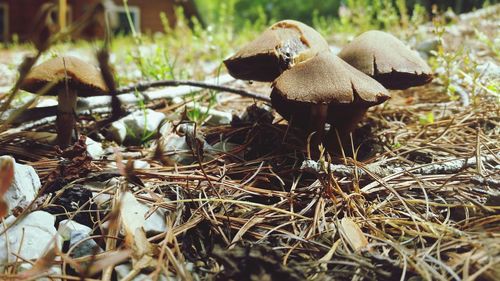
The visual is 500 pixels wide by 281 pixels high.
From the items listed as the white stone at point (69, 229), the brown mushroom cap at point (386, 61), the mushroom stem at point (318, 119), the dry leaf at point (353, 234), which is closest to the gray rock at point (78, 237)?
the white stone at point (69, 229)

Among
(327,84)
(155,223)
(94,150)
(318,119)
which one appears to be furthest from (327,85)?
(94,150)

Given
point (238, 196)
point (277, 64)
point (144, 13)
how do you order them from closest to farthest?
point (238, 196)
point (277, 64)
point (144, 13)

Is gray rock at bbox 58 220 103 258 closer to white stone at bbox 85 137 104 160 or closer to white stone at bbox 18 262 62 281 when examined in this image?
white stone at bbox 18 262 62 281

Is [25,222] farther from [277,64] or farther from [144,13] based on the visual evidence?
[144,13]

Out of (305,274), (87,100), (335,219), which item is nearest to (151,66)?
(87,100)

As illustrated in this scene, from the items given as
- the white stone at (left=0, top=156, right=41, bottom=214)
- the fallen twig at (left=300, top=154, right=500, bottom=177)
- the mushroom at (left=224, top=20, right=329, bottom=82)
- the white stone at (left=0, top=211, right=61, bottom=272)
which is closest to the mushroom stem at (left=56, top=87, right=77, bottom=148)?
the white stone at (left=0, top=156, right=41, bottom=214)

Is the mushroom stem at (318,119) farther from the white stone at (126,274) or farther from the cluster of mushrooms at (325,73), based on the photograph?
the white stone at (126,274)

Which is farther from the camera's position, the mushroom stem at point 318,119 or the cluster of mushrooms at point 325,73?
the mushroom stem at point 318,119
